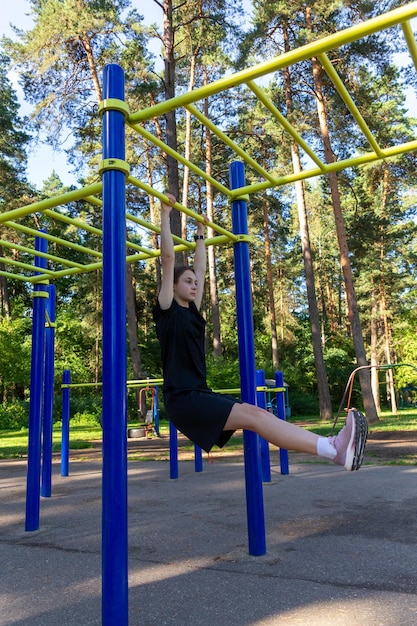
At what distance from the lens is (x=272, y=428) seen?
7.09 ft

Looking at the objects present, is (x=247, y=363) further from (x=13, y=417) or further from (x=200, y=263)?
(x=13, y=417)

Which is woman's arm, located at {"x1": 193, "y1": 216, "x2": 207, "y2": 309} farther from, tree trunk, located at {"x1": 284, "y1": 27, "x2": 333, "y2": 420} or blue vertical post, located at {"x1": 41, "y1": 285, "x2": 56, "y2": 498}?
tree trunk, located at {"x1": 284, "y1": 27, "x2": 333, "y2": 420}

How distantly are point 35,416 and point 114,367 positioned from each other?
1980mm

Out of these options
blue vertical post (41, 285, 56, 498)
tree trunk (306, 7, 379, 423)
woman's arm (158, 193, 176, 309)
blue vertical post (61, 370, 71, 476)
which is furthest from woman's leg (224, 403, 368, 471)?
tree trunk (306, 7, 379, 423)

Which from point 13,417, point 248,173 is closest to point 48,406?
point 13,417

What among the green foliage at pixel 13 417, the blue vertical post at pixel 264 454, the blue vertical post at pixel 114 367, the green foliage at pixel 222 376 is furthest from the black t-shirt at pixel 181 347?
the green foliage at pixel 13 417

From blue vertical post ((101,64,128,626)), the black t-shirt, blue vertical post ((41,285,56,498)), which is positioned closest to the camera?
blue vertical post ((101,64,128,626))

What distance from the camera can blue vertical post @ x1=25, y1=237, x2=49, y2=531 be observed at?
11.9 ft

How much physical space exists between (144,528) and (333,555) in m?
1.43

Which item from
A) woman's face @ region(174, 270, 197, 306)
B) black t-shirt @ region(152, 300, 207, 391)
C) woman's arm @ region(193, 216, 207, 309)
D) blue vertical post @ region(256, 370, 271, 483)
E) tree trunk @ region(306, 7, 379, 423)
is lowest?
blue vertical post @ region(256, 370, 271, 483)

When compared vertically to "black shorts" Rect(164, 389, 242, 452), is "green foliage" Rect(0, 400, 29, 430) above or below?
below

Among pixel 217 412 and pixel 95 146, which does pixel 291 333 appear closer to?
pixel 95 146

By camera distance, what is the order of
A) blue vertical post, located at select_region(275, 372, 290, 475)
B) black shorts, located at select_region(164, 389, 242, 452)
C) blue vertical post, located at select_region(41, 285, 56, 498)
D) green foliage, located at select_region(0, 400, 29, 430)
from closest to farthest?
black shorts, located at select_region(164, 389, 242, 452), blue vertical post, located at select_region(41, 285, 56, 498), blue vertical post, located at select_region(275, 372, 290, 475), green foliage, located at select_region(0, 400, 29, 430)

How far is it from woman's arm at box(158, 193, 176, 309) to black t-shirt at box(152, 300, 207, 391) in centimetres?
6
